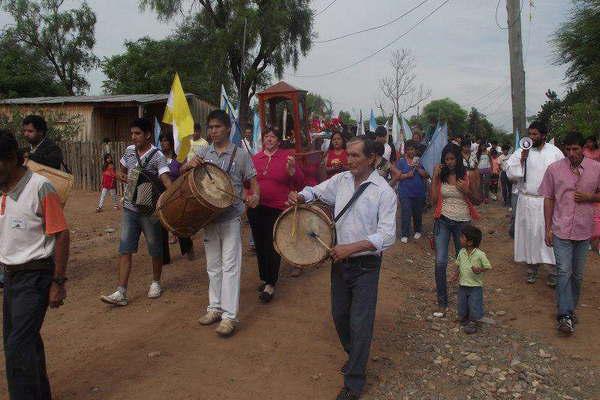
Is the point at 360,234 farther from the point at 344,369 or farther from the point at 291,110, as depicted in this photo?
the point at 291,110

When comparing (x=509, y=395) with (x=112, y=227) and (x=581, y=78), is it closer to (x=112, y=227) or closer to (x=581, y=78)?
(x=112, y=227)

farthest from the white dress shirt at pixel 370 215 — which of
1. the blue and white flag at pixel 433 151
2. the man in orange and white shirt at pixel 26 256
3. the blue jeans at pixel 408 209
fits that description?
the blue jeans at pixel 408 209

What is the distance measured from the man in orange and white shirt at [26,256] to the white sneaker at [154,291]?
2.69 meters

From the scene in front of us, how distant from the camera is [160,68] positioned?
100 feet

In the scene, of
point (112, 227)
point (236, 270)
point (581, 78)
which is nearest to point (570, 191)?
point (236, 270)

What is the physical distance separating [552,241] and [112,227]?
831 cm

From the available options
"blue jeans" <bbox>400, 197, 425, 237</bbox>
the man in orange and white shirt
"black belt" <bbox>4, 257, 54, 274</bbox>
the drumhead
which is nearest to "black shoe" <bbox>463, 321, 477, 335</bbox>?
the drumhead

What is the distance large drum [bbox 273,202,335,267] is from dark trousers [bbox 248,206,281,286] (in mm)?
1778

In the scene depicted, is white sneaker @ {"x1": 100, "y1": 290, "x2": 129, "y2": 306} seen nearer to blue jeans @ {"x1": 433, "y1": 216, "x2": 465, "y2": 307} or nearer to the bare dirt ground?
the bare dirt ground

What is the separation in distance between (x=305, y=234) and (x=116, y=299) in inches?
108

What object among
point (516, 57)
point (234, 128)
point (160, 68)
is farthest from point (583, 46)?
point (160, 68)

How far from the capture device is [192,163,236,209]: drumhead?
181 inches

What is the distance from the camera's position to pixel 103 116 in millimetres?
20969

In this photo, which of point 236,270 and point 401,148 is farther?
point 401,148
